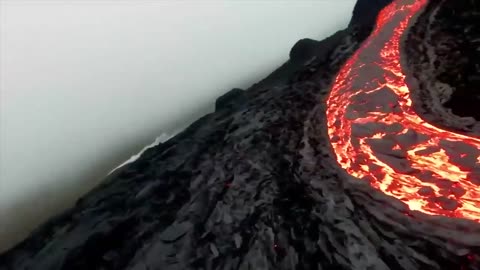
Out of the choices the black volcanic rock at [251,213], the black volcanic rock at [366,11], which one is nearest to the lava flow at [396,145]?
the black volcanic rock at [251,213]

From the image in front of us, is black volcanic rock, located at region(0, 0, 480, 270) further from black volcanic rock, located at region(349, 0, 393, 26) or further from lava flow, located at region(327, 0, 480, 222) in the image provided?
black volcanic rock, located at region(349, 0, 393, 26)

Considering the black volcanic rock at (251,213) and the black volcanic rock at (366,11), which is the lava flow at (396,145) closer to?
the black volcanic rock at (251,213)

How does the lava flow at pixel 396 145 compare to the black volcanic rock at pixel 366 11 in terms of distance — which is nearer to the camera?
the lava flow at pixel 396 145

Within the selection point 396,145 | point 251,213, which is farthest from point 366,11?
point 251,213

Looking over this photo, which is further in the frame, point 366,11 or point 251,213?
point 366,11

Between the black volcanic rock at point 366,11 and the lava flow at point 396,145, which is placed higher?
the black volcanic rock at point 366,11

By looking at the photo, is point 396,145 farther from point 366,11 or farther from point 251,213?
point 366,11

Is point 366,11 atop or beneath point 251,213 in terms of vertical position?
atop

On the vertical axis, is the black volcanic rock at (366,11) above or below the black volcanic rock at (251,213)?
above
